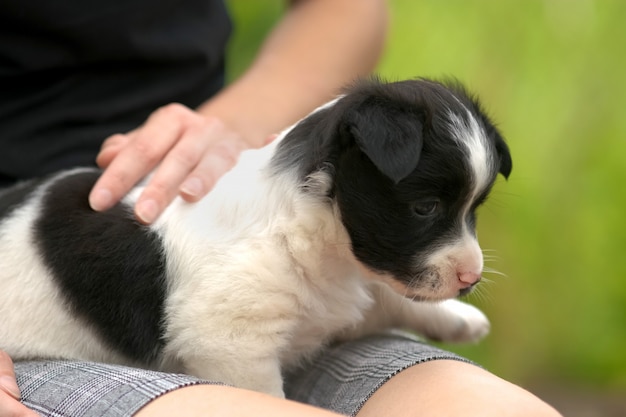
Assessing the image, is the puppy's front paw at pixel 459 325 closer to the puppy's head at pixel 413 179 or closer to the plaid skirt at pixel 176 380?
the plaid skirt at pixel 176 380

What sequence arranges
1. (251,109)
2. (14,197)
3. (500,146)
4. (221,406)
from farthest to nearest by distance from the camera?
(251,109)
(14,197)
(500,146)
(221,406)

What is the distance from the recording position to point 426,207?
1.53 metres

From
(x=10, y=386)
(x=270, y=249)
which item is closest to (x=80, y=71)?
(x=270, y=249)

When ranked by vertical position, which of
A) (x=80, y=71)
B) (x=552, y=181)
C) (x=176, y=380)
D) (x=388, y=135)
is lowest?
(x=552, y=181)

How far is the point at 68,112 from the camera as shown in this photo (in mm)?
2012

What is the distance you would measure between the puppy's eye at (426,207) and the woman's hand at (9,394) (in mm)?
693

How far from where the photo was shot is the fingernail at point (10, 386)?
4.70 feet

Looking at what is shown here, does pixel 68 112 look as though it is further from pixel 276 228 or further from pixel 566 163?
pixel 566 163

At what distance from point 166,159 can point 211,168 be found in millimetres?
106

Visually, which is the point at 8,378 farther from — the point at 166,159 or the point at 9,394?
the point at 166,159

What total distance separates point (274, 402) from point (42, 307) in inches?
21.4

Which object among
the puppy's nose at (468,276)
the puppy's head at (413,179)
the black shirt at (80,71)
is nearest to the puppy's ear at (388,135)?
the puppy's head at (413,179)

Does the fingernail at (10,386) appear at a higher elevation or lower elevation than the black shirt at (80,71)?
lower

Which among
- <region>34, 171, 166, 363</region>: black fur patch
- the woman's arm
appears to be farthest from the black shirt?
<region>34, 171, 166, 363</region>: black fur patch
